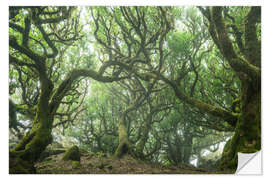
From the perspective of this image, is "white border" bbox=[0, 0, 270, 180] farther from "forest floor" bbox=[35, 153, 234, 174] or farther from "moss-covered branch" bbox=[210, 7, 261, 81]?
"moss-covered branch" bbox=[210, 7, 261, 81]

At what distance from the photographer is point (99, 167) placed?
3.72 m

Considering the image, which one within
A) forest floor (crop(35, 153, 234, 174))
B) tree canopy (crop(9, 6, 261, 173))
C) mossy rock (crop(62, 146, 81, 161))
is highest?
tree canopy (crop(9, 6, 261, 173))

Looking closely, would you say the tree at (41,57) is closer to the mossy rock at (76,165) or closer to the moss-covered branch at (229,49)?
the mossy rock at (76,165)

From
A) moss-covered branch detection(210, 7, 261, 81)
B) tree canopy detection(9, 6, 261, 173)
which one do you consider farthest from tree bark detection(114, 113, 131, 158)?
moss-covered branch detection(210, 7, 261, 81)

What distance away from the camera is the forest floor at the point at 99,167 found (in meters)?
3.51

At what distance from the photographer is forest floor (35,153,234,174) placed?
3510 millimetres

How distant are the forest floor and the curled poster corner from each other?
479mm

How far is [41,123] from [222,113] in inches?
168

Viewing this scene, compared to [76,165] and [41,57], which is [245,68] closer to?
[76,165]

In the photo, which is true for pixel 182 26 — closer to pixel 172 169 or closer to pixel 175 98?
pixel 175 98

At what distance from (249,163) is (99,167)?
321 cm

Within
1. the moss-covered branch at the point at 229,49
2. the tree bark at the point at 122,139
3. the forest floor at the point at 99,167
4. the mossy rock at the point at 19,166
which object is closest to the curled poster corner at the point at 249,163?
the forest floor at the point at 99,167

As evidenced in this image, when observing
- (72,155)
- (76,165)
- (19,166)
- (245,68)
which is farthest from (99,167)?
(245,68)

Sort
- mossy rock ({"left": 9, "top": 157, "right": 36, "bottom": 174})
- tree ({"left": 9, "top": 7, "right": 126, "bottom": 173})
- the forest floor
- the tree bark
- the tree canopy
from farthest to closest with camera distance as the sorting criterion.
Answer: the tree bark, the tree canopy, the forest floor, tree ({"left": 9, "top": 7, "right": 126, "bottom": 173}), mossy rock ({"left": 9, "top": 157, "right": 36, "bottom": 174})
